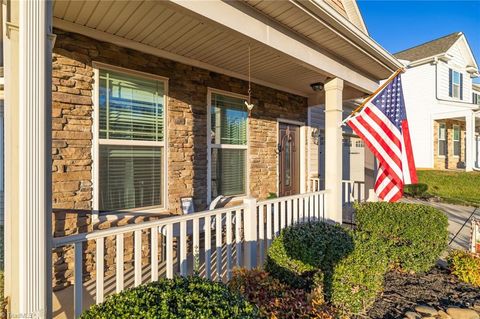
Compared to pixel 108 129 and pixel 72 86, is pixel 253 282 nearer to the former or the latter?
pixel 108 129

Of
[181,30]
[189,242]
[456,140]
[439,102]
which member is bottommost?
[189,242]

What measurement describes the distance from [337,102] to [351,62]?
0.73 m

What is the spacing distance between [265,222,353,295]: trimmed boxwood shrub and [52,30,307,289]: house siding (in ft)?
6.11

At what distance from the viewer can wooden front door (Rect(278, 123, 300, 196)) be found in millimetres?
6320

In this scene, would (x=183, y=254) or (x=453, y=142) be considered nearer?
(x=183, y=254)

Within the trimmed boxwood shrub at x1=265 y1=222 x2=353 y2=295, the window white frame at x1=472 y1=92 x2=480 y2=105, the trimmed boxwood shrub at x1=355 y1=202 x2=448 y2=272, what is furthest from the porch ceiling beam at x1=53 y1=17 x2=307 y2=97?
the window white frame at x1=472 y1=92 x2=480 y2=105

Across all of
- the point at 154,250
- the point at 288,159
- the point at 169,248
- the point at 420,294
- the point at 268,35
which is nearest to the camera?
the point at 154,250

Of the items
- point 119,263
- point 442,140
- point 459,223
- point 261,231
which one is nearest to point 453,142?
point 442,140

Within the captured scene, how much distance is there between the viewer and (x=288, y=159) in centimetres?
653

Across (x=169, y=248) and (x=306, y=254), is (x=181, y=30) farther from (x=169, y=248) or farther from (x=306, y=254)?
(x=306, y=254)

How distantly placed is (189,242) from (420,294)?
2.97 meters

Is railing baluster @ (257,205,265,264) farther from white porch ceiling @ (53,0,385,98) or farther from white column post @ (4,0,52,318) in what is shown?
white column post @ (4,0,52,318)

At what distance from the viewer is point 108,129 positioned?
3.61m

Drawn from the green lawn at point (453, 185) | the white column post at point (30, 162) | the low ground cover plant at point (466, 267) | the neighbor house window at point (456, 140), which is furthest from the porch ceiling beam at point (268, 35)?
the neighbor house window at point (456, 140)
